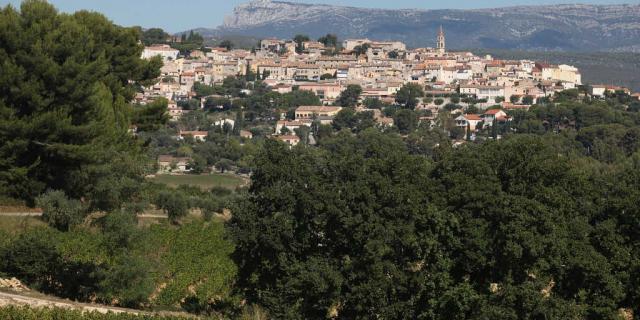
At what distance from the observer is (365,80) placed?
109000 millimetres

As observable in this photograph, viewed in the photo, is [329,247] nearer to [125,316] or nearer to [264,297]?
[264,297]

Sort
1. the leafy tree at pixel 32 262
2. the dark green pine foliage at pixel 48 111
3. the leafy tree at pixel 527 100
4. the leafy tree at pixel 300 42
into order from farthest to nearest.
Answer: the leafy tree at pixel 300 42 → the leafy tree at pixel 527 100 → the dark green pine foliage at pixel 48 111 → the leafy tree at pixel 32 262

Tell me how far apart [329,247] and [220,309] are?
313cm

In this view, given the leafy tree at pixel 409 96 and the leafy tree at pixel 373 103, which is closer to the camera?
the leafy tree at pixel 373 103

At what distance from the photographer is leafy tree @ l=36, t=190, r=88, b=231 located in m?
22.4

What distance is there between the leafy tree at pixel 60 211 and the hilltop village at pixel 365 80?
177 feet

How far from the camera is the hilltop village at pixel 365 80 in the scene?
88.8m

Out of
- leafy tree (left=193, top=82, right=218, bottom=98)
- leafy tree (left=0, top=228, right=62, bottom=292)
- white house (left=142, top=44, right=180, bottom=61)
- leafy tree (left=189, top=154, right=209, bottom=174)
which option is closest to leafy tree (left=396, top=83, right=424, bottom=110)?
leafy tree (left=193, top=82, right=218, bottom=98)

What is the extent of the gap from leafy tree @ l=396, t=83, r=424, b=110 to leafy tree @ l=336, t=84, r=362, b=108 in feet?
12.6

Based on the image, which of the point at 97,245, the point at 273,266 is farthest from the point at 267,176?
the point at 97,245

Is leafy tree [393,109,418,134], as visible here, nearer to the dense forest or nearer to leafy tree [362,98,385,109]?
leafy tree [362,98,385,109]

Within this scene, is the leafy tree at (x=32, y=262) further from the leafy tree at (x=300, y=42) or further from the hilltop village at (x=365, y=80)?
the leafy tree at (x=300, y=42)

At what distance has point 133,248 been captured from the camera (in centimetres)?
1778

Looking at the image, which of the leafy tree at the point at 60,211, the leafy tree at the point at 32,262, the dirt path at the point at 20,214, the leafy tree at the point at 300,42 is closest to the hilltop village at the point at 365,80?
the leafy tree at the point at 300,42
